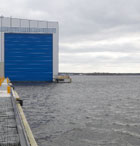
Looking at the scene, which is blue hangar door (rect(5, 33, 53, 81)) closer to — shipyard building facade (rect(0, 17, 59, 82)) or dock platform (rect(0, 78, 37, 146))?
shipyard building facade (rect(0, 17, 59, 82))

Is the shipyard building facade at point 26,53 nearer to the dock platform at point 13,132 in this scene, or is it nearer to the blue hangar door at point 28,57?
the blue hangar door at point 28,57

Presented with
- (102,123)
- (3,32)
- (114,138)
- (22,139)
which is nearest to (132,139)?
(114,138)

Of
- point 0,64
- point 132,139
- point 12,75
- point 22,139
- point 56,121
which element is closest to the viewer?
point 22,139

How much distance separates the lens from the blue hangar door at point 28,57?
62.0 m

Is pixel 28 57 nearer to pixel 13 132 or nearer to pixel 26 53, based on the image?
pixel 26 53

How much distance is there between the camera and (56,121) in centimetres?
1662

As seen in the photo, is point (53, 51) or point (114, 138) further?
point (53, 51)

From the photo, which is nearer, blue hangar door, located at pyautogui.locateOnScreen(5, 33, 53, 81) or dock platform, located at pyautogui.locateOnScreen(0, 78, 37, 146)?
dock platform, located at pyautogui.locateOnScreen(0, 78, 37, 146)

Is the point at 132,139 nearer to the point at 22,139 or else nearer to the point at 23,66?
the point at 22,139

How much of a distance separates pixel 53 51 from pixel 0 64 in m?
15.0

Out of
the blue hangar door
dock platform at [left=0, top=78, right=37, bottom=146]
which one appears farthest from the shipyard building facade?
dock platform at [left=0, top=78, right=37, bottom=146]

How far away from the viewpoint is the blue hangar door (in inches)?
2442

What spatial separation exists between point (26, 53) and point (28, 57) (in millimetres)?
1167

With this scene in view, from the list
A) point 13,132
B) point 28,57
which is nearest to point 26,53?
point 28,57
